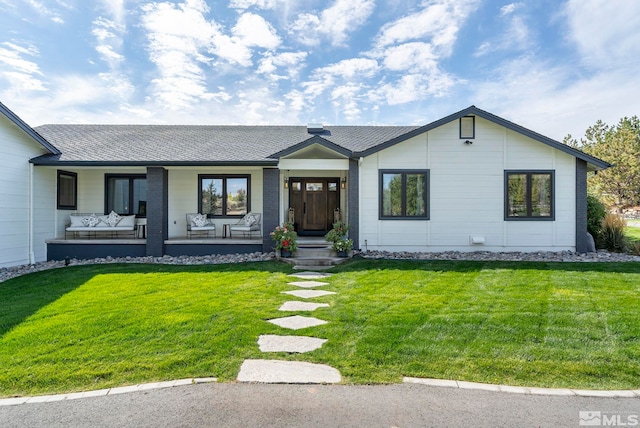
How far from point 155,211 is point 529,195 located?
11549mm

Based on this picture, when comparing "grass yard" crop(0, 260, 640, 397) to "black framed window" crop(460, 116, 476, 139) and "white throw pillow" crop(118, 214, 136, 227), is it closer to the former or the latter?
"white throw pillow" crop(118, 214, 136, 227)

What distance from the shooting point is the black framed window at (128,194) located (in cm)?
1252

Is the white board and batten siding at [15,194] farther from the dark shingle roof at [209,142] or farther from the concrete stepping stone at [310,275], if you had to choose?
the concrete stepping stone at [310,275]

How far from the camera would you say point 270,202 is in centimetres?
1062

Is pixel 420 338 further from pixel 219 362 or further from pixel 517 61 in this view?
pixel 517 61

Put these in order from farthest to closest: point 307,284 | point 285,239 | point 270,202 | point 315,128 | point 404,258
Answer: point 315,128 → point 270,202 → point 404,258 → point 285,239 → point 307,284

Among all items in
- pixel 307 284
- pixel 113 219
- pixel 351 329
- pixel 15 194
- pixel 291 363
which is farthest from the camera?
pixel 113 219

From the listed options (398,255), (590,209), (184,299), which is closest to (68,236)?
(184,299)

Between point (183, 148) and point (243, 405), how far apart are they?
10439mm

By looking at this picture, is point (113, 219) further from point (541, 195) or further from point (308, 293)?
point (541, 195)

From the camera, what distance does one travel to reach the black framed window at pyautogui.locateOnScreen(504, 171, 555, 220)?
10.9 meters

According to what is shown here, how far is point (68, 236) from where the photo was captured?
1168 centimetres

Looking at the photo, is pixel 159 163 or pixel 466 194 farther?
pixel 466 194

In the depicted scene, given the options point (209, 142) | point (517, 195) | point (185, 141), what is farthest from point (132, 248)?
point (517, 195)
